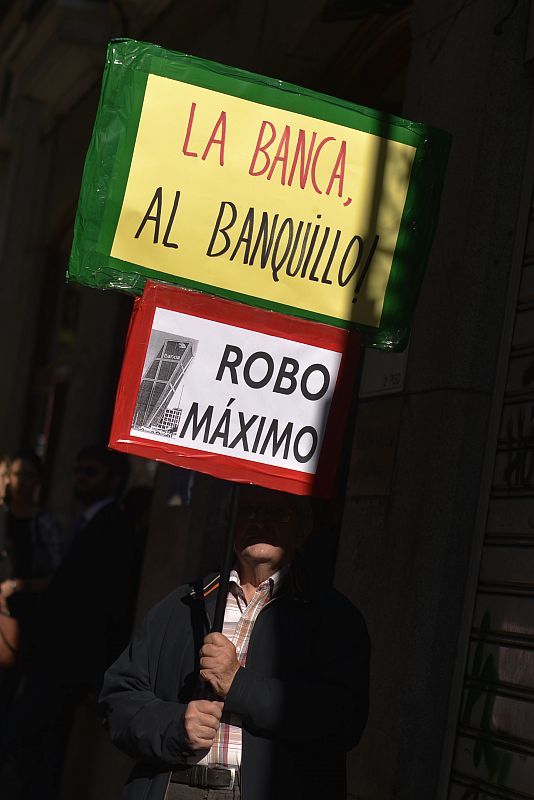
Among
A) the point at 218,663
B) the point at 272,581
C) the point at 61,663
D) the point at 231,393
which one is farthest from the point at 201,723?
the point at 61,663

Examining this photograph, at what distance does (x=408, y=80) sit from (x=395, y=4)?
3.33ft

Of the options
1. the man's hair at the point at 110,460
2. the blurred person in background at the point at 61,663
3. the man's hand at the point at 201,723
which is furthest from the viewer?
the man's hair at the point at 110,460

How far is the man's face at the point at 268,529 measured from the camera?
170 inches

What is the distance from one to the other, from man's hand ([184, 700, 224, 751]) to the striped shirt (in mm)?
132

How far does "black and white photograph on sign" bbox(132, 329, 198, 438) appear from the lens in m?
4.22

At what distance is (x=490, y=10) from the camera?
19.5ft

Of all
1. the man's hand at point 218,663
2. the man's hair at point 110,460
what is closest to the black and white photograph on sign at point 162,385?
the man's hand at point 218,663

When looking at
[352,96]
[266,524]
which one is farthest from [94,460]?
[266,524]

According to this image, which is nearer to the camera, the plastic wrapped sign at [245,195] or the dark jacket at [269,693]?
the dark jacket at [269,693]

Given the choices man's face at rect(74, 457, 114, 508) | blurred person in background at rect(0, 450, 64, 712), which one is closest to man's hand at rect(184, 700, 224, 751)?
blurred person in background at rect(0, 450, 64, 712)

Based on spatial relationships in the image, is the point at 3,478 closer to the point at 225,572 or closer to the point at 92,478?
the point at 92,478

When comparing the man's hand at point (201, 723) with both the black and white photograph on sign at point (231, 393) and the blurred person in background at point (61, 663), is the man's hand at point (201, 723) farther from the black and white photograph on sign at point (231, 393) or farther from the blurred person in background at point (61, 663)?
the blurred person in background at point (61, 663)

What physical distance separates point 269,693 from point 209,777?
0.29 m

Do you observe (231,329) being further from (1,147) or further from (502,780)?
(1,147)
